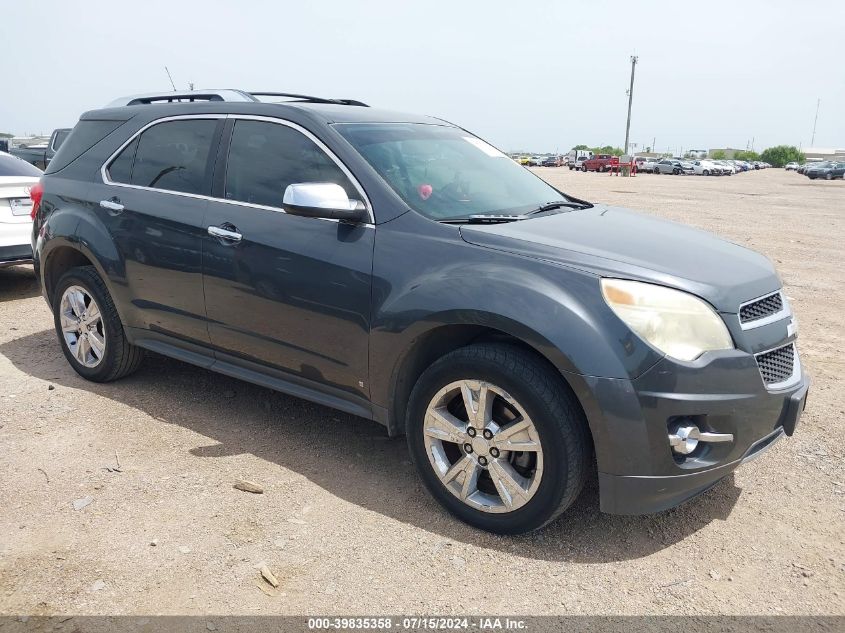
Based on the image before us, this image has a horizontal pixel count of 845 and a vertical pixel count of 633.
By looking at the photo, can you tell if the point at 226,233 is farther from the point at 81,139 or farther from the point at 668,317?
the point at 668,317

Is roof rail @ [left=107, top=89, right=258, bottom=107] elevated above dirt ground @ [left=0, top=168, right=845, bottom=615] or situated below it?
above

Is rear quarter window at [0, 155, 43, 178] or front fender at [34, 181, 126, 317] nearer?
front fender at [34, 181, 126, 317]

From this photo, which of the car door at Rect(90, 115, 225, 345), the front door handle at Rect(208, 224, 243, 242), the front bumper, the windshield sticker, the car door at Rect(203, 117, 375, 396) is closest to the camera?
the front bumper

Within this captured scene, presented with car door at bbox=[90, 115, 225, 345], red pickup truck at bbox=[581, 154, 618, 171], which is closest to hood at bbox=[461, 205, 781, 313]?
car door at bbox=[90, 115, 225, 345]

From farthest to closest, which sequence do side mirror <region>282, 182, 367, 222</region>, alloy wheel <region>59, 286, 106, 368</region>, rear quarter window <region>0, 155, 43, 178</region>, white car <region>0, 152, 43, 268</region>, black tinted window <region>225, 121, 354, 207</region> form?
1. rear quarter window <region>0, 155, 43, 178</region>
2. white car <region>0, 152, 43, 268</region>
3. alloy wheel <region>59, 286, 106, 368</region>
4. black tinted window <region>225, 121, 354, 207</region>
5. side mirror <region>282, 182, 367, 222</region>

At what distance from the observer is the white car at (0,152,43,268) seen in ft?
23.7

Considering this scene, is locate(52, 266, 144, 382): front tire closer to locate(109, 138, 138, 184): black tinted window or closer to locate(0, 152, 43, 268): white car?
locate(109, 138, 138, 184): black tinted window

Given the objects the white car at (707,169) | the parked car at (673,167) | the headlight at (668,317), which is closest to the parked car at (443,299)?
the headlight at (668,317)

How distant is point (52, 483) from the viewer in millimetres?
3574

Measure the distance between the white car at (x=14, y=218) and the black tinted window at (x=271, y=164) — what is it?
4.45m

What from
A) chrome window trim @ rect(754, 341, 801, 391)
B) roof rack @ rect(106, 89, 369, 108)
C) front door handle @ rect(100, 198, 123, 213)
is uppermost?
roof rack @ rect(106, 89, 369, 108)

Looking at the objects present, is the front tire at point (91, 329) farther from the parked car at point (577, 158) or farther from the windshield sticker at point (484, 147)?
the parked car at point (577, 158)

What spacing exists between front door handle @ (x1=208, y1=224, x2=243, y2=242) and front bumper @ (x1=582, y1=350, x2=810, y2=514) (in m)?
2.03

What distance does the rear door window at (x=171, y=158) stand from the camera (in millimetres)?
4117
